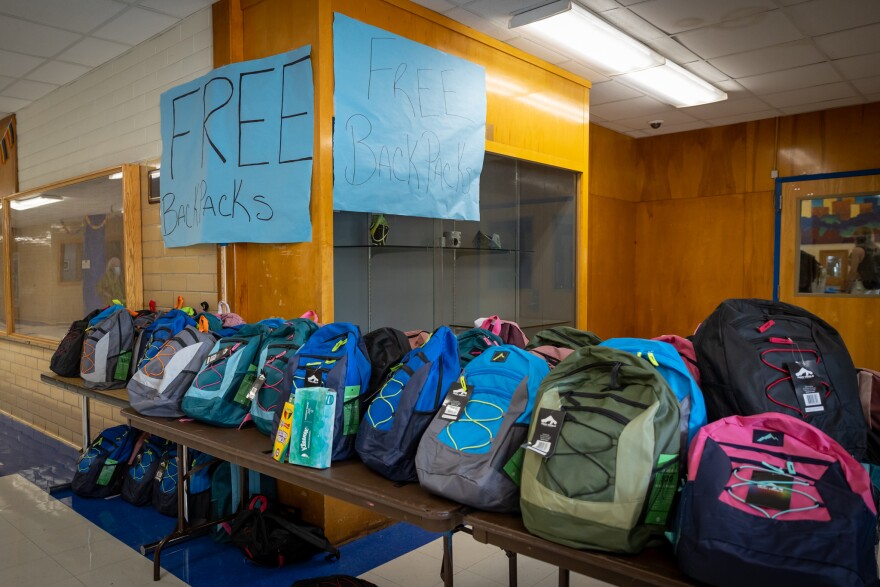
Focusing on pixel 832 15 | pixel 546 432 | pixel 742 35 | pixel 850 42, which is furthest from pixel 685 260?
pixel 546 432

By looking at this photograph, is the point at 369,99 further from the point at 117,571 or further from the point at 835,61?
the point at 835,61

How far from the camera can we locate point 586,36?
12.9 ft

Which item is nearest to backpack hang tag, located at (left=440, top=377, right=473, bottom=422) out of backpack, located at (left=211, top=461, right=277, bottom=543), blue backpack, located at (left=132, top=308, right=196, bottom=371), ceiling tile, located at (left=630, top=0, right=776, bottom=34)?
backpack, located at (left=211, top=461, right=277, bottom=543)

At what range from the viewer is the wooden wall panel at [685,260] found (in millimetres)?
6570

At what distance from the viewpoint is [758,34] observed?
13.4ft

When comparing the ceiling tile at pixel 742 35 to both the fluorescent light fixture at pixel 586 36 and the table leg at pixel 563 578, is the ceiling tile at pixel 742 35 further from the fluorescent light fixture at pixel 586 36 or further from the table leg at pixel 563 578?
the table leg at pixel 563 578

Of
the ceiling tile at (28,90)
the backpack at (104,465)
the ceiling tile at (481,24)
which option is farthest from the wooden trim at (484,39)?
the ceiling tile at (28,90)

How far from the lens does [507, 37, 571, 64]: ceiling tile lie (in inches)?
163

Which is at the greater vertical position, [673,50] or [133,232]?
[673,50]

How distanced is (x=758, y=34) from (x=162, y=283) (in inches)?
170

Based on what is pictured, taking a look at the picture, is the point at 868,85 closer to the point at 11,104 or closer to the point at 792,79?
the point at 792,79

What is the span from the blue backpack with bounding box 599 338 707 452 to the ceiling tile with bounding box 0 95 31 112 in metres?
6.08

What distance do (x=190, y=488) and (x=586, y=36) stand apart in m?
3.58

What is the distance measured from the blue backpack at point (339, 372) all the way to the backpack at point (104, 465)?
2294mm
